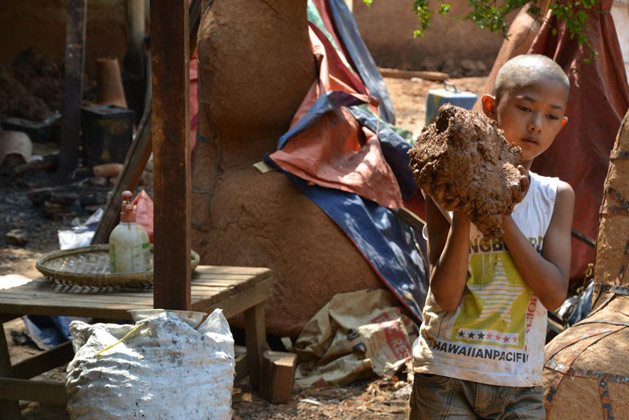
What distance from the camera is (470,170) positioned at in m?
1.73

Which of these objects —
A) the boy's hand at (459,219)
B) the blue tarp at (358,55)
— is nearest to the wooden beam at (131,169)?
the blue tarp at (358,55)

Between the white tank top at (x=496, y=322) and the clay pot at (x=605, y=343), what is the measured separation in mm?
637

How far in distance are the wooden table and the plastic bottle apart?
107 millimetres

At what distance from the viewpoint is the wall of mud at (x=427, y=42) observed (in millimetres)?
11828

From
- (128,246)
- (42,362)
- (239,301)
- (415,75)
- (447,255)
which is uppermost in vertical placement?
(415,75)

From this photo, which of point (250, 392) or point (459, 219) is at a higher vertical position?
point (459, 219)

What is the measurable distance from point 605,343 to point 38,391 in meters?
2.14

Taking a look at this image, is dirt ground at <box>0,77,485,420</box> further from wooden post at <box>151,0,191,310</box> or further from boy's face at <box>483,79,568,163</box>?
boy's face at <box>483,79,568,163</box>

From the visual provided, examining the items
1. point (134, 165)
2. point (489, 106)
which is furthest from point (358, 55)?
point (489, 106)

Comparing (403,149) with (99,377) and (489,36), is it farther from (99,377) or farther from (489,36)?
(489,36)

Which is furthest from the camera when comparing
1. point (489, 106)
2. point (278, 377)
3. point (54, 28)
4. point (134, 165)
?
point (54, 28)

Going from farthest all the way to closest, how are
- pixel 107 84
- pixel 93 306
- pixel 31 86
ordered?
pixel 31 86, pixel 107 84, pixel 93 306

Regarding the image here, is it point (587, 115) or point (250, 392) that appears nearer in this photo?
point (250, 392)

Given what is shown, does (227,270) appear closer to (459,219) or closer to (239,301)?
(239,301)
